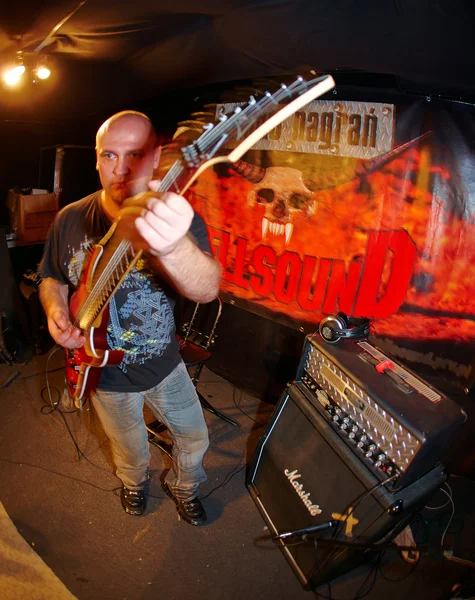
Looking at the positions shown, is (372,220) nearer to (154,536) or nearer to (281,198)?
(281,198)

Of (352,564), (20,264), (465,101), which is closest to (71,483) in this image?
(352,564)

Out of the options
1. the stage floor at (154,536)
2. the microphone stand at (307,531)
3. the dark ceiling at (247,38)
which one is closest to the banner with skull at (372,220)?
the dark ceiling at (247,38)

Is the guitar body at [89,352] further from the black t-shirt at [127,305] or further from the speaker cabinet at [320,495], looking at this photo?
the speaker cabinet at [320,495]

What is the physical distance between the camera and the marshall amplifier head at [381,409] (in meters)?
1.63

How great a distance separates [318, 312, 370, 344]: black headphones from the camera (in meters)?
2.05

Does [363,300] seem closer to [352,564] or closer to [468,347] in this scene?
[468,347]

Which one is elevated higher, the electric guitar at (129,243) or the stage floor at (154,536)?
the electric guitar at (129,243)

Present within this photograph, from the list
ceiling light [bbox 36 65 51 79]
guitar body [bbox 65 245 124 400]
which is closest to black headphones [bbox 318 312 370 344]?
guitar body [bbox 65 245 124 400]

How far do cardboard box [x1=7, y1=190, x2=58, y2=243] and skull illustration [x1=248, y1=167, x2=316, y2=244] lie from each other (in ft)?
9.62

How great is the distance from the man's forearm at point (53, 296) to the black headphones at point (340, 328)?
1.32m

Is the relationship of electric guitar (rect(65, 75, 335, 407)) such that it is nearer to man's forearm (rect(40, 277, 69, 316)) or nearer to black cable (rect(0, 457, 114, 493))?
man's forearm (rect(40, 277, 69, 316))

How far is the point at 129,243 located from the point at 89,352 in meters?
0.58

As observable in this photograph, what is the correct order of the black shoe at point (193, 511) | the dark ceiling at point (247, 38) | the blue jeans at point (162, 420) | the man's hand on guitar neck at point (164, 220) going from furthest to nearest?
the black shoe at point (193, 511)
the blue jeans at point (162, 420)
the dark ceiling at point (247, 38)
the man's hand on guitar neck at point (164, 220)

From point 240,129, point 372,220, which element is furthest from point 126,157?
point 372,220
